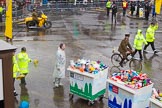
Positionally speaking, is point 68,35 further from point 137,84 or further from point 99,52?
point 137,84

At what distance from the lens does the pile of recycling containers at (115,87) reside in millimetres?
9188

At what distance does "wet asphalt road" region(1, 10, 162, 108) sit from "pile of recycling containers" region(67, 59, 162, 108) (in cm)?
48

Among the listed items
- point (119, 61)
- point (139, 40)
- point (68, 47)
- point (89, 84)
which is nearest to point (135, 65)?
point (119, 61)

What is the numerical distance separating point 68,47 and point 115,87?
408 inches

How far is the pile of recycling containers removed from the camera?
9.19 metres

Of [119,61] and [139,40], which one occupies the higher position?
[139,40]

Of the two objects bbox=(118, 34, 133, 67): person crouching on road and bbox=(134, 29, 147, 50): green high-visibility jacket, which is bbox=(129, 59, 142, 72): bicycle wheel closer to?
bbox=(118, 34, 133, 67): person crouching on road

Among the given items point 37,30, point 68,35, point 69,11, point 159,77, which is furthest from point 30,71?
point 69,11

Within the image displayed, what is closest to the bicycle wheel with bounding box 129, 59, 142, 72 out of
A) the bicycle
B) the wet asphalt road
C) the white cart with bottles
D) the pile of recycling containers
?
the bicycle

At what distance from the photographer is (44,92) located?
1191cm

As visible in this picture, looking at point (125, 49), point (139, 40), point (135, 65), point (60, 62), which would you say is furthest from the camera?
point (139, 40)

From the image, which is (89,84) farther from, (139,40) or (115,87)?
(139,40)

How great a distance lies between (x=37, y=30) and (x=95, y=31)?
4.35 metres

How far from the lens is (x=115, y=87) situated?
31.6ft
